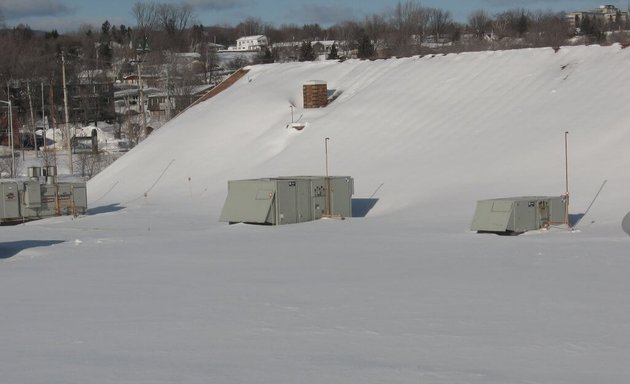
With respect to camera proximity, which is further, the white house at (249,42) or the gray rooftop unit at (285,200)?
the white house at (249,42)

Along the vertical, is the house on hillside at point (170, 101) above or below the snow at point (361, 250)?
above

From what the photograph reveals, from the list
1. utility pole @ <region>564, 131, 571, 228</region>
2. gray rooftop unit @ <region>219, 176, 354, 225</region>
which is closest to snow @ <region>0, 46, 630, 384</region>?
utility pole @ <region>564, 131, 571, 228</region>

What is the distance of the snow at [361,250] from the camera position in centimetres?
1230

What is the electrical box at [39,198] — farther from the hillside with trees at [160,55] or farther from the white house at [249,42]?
the white house at [249,42]

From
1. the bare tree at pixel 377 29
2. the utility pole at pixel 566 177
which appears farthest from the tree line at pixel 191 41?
the utility pole at pixel 566 177

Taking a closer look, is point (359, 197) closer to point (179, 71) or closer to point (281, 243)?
point (281, 243)

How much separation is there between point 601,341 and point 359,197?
71.3 ft

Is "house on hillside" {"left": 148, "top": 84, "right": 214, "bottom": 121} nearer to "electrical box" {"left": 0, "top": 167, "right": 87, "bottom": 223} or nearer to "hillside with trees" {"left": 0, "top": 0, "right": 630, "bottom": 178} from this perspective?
"hillside with trees" {"left": 0, "top": 0, "right": 630, "bottom": 178}

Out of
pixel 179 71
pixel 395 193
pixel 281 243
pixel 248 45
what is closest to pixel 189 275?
pixel 281 243

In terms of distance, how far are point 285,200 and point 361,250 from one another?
290 inches

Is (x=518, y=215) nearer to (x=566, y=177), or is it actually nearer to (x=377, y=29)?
(x=566, y=177)

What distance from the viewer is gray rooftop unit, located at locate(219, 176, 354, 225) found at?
30312mm

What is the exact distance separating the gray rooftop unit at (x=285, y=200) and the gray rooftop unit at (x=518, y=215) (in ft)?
20.5

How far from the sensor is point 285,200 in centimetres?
3048
